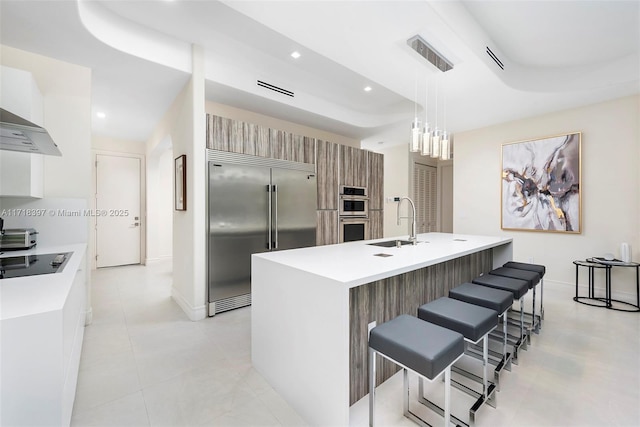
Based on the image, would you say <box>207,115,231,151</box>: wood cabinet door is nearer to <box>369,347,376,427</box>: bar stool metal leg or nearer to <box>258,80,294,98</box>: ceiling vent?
<box>258,80,294,98</box>: ceiling vent

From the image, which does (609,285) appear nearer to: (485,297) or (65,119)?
(485,297)

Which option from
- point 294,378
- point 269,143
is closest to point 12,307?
point 294,378

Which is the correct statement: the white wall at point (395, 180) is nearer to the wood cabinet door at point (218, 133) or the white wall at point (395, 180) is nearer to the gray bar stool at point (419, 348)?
the wood cabinet door at point (218, 133)

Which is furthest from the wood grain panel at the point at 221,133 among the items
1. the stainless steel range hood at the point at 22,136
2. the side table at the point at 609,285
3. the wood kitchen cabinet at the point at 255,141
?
→ the side table at the point at 609,285

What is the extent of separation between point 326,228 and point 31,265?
10.5ft

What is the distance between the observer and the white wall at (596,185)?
3531 millimetres

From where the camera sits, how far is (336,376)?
138 centimetres

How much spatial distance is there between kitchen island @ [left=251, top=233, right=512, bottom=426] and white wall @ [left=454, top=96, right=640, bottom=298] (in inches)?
120

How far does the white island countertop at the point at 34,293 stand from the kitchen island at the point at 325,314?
Answer: 104 cm

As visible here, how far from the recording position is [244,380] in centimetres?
192

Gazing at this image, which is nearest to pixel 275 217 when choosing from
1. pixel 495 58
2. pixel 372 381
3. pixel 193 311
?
pixel 193 311

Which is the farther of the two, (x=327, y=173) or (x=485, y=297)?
(x=327, y=173)

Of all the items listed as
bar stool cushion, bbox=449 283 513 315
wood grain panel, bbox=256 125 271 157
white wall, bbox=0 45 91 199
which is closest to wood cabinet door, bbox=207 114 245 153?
wood grain panel, bbox=256 125 271 157

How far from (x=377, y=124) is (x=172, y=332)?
14.7ft
